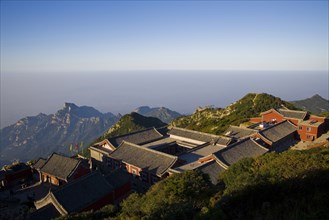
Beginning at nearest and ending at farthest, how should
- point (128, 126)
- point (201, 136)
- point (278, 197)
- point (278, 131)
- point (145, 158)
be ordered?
point (278, 197) → point (145, 158) → point (278, 131) → point (201, 136) → point (128, 126)

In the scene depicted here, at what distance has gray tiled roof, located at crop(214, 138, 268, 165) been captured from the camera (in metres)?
28.3

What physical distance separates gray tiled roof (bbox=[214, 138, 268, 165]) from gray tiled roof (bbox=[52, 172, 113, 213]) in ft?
38.6

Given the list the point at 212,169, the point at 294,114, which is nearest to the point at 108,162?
the point at 212,169

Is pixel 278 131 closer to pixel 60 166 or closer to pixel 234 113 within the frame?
pixel 234 113

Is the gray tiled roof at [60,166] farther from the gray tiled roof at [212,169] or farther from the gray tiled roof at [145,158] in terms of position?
the gray tiled roof at [212,169]

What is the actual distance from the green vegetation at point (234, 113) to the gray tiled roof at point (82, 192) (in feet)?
109

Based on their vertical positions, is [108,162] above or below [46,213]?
below

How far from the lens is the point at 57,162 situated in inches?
1247

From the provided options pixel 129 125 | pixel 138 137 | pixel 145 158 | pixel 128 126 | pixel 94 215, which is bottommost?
pixel 128 126

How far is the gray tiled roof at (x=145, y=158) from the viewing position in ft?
94.8

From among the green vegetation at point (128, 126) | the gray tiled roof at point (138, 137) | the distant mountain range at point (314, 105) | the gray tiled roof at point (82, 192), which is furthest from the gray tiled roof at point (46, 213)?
the distant mountain range at point (314, 105)

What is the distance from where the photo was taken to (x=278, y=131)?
1533 inches

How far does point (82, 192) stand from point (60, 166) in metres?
9.06

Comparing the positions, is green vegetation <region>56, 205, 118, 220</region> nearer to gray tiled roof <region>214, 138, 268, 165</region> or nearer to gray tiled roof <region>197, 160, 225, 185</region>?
gray tiled roof <region>197, 160, 225, 185</region>
